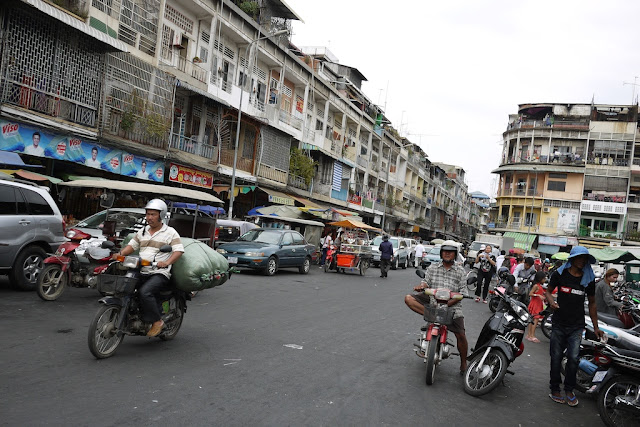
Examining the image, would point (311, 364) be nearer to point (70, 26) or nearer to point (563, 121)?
point (70, 26)

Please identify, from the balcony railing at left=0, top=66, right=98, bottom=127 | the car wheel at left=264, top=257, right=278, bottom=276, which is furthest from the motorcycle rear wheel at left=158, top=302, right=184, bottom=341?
the balcony railing at left=0, top=66, right=98, bottom=127

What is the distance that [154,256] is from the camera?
5859 mm

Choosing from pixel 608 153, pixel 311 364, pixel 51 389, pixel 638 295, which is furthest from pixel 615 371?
pixel 608 153

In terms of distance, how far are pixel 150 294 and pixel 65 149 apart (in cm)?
1267

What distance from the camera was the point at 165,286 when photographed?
235 inches

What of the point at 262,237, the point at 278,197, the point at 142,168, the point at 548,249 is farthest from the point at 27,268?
the point at 548,249

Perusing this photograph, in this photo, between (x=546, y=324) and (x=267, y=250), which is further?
(x=267, y=250)

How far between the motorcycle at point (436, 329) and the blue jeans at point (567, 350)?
1.19m

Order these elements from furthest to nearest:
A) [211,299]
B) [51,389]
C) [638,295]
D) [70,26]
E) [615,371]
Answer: [70,26], [638,295], [211,299], [615,371], [51,389]

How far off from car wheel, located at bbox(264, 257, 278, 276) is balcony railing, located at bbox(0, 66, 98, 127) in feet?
25.1

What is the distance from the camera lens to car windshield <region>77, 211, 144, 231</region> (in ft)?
37.5

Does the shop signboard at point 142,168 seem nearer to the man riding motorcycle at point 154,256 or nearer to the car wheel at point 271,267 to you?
the car wheel at point 271,267

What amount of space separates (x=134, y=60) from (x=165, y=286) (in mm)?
15513

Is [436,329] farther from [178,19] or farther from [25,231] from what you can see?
[178,19]
